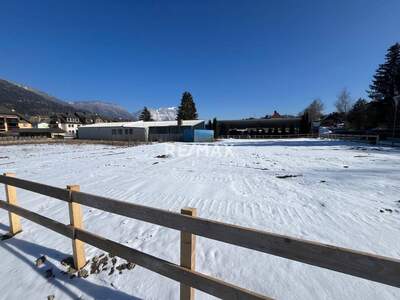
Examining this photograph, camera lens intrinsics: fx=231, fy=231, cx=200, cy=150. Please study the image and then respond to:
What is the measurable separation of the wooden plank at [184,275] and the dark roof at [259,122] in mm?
60940

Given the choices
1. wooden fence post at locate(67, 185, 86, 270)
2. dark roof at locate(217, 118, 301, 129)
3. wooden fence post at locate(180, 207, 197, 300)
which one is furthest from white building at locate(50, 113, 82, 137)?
wooden fence post at locate(180, 207, 197, 300)

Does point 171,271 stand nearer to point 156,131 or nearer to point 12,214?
point 12,214

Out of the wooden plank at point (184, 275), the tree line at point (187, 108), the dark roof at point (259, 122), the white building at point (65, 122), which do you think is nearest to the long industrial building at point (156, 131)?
the dark roof at point (259, 122)

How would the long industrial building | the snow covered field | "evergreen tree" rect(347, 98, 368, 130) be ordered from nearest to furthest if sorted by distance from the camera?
the snow covered field, the long industrial building, "evergreen tree" rect(347, 98, 368, 130)

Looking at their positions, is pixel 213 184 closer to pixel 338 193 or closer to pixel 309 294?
pixel 338 193

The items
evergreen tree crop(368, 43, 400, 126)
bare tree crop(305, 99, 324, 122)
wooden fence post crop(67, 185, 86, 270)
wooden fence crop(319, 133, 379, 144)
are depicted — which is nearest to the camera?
wooden fence post crop(67, 185, 86, 270)

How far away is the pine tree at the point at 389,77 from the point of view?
42375 millimetres

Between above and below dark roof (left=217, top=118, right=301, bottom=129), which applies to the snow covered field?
below

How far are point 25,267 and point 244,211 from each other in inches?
178

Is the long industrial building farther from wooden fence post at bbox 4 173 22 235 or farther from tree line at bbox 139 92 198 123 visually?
wooden fence post at bbox 4 173 22 235

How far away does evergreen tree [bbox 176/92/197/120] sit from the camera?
70.3m

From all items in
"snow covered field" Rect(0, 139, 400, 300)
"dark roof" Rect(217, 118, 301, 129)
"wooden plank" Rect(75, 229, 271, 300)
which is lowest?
"snow covered field" Rect(0, 139, 400, 300)

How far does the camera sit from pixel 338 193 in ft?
23.9

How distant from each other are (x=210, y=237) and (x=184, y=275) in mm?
573
